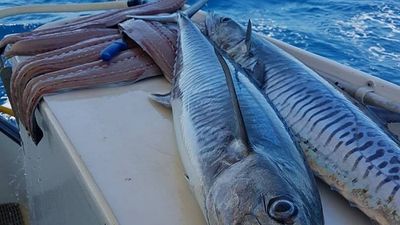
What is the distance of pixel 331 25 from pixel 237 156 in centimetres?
534

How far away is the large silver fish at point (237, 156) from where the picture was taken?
1.01m

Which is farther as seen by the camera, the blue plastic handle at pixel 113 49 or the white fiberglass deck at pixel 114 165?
the blue plastic handle at pixel 113 49

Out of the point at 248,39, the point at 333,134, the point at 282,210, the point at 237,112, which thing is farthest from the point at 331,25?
the point at 282,210

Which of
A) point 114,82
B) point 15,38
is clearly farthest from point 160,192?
point 15,38

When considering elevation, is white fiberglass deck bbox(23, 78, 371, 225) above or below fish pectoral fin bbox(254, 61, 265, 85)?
below

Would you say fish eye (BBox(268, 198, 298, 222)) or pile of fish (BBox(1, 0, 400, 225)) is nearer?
fish eye (BBox(268, 198, 298, 222))

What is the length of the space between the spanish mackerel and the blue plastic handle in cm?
46

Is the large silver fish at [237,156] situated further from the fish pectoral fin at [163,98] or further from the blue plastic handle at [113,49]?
the blue plastic handle at [113,49]

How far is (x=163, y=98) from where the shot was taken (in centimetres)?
172

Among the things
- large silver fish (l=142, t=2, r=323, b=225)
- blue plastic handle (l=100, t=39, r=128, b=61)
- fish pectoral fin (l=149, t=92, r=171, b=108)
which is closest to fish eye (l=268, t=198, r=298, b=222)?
large silver fish (l=142, t=2, r=323, b=225)

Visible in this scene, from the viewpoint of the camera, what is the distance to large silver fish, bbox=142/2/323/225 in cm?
101

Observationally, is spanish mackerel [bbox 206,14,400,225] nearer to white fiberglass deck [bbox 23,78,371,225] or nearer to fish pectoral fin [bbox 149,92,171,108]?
white fiberglass deck [bbox 23,78,371,225]

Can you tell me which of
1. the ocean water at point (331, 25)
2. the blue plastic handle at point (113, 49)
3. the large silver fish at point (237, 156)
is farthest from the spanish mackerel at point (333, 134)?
the ocean water at point (331, 25)

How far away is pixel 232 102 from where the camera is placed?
1403 mm
